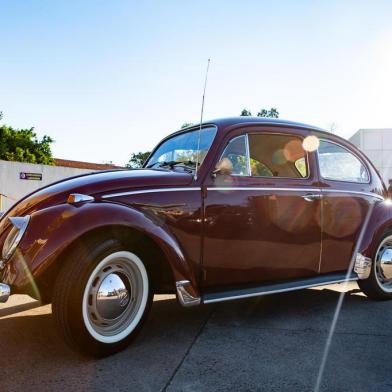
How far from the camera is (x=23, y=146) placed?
41.0m

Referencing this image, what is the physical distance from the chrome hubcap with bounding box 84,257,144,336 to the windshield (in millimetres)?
1103

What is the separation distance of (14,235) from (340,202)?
3016 millimetres

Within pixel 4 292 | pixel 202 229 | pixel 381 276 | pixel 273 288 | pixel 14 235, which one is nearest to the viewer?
pixel 4 292

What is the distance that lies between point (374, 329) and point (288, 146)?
183 cm

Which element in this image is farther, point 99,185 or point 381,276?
point 381,276

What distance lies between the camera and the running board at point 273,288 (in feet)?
10.9

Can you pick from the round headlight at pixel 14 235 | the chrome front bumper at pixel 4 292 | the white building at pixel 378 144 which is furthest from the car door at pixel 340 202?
the white building at pixel 378 144

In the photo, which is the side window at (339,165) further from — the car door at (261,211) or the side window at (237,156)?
the side window at (237,156)

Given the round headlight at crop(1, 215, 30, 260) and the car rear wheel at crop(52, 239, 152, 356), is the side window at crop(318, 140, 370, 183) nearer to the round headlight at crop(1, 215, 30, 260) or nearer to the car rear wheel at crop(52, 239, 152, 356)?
the car rear wheel at crop(52, 239, 152, 356)

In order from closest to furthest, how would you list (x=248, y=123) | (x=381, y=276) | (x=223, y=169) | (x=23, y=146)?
1. (x=223, y=169)
2. (x=248, y=123)
3. (x=381, y=276)
4. (x=23, y=146)

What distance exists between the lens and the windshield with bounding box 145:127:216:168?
3756 millimetres

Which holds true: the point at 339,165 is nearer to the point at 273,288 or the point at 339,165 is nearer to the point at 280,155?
the point at 280,155


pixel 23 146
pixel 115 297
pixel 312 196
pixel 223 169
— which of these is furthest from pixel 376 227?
pixel 23 146

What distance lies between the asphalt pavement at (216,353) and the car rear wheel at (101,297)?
15 centimetres
